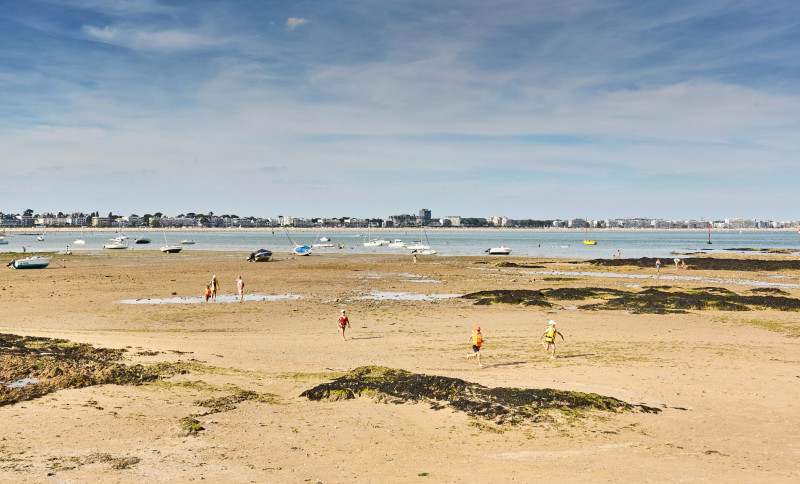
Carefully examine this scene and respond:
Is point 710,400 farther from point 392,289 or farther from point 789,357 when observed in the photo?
point 392,289

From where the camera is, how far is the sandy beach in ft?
35.4

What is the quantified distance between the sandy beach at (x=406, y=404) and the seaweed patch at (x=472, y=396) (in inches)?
12.5

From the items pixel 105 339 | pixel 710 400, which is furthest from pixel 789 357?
pixel 105 339

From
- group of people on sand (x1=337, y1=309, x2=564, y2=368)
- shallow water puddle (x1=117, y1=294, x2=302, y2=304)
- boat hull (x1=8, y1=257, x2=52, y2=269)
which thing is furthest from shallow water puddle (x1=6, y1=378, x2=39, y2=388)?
boat hull (x1=8, y1=257, x2=52, y2=269)

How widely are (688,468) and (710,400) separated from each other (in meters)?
5.16

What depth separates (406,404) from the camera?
577 inches

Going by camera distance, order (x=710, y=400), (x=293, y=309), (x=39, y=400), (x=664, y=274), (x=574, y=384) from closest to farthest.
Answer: (x=39, y=400) → (x=710, y=400) → (x=574, y=384) → (x=293, y=309) → (x=664, y=274)

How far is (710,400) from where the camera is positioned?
15.1 metres

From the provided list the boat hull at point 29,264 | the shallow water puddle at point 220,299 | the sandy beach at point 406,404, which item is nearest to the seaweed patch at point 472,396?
the sandy beach at point 406,404

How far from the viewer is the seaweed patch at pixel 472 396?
45.5 ft

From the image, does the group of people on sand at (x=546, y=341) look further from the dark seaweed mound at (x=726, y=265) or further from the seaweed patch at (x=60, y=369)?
the dark seaweed mound at (x=726, y=265)

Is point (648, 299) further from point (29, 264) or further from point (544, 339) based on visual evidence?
point (29, 264)

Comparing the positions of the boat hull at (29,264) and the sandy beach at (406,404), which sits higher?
the boat hull at (29,264)

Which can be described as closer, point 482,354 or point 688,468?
point 688,468
